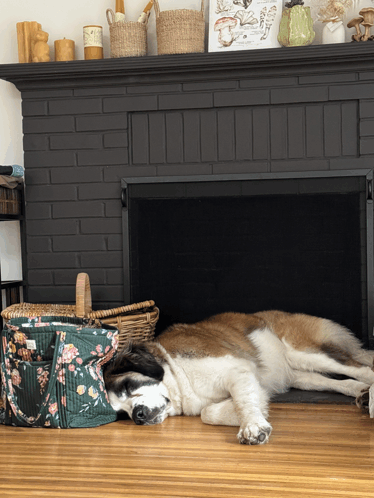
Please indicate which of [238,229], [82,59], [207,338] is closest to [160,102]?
[82,59]

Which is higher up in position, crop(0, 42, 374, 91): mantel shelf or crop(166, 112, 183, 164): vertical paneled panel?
crop(0, 42, 374, 91): mantel shelf

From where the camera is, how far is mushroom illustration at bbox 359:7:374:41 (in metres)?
2.98

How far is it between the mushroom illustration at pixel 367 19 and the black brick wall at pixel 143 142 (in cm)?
19

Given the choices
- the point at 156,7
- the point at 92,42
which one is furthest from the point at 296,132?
the point at 92,42

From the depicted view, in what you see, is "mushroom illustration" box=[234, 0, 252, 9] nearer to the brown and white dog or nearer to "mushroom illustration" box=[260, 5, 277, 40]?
"mushroom illustration" box=[260, 5, 277, 40]

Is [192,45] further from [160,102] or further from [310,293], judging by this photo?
[310,293]

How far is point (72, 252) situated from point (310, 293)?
4.64 feet

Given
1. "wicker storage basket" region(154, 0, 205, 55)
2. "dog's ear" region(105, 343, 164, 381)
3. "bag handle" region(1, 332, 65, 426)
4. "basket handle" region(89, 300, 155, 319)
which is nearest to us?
"bag handle" region(1, 332, 65, 426)

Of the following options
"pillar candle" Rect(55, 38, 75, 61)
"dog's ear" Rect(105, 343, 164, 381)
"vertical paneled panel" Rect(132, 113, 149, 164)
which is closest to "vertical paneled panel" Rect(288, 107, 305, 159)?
"vertical paneled panel" Rect(132, 113, 149, 164)

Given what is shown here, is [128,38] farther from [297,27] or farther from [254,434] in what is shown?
[254,434]

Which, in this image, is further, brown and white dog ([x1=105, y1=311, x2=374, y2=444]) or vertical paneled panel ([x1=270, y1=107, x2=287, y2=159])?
vertical paneled panel ([x1=270, y1=107, x2=287, y2=159])

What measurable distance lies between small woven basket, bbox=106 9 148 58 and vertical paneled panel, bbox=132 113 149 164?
35 centimetres

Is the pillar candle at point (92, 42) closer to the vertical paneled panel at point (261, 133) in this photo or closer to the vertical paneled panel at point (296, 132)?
the vertical paneled panel at point (261, 133)

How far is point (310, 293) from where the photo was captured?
326 cm
